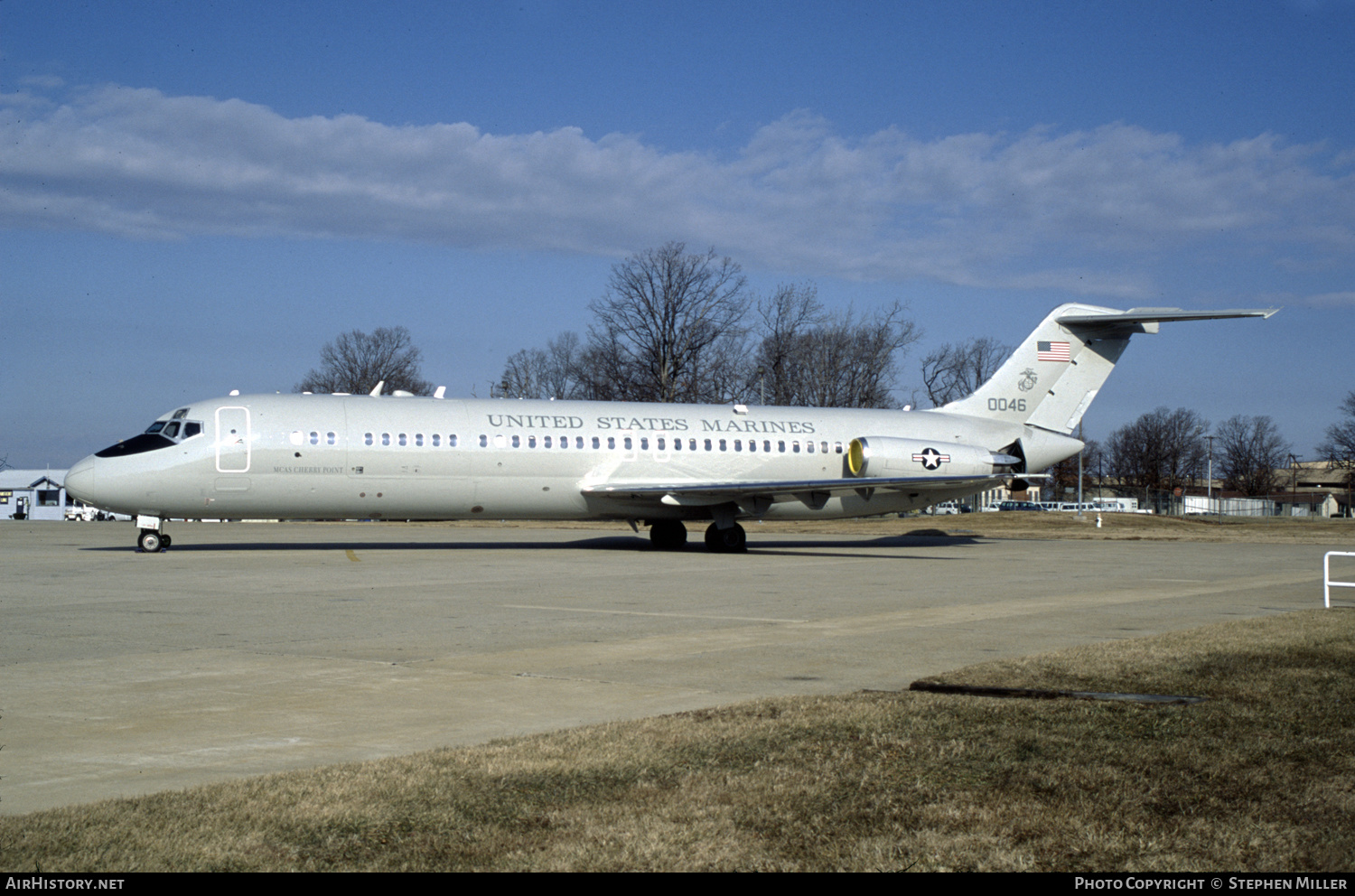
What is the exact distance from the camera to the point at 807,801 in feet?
18.3

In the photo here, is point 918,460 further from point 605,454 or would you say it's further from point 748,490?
point 605,454

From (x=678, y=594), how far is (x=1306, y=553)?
21.5 metres

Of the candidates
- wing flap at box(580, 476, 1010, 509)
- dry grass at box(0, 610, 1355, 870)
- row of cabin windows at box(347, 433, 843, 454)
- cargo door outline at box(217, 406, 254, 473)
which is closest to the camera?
dry grass at box(0, 610, 1355, 870)

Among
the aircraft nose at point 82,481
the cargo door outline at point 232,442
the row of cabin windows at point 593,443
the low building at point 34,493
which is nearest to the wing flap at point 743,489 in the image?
the row of cabin windows at point 593,443

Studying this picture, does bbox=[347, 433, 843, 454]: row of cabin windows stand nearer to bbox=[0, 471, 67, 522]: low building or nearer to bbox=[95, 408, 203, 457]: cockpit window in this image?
bbox=[95, 408, 203, 457]: cockpit window

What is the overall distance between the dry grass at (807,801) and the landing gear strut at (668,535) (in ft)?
71.7

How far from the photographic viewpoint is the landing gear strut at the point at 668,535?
97.8ft

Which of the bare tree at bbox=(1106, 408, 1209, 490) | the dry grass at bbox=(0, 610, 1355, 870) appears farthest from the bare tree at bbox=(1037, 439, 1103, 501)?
the dry grass at bbox=(0, 610, 1355, 870)

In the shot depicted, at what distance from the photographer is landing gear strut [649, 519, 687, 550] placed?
97.8ft

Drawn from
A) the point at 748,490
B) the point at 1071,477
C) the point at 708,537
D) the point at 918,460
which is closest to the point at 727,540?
the point at 708,537

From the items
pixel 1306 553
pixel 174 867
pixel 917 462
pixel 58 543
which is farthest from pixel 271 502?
pixel 1306 553

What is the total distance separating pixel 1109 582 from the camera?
2011cm

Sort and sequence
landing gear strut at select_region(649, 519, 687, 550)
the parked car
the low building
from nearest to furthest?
1. landing gear strut at select_region(649, 519, 687, 550)
2. the low building
3. the parked car

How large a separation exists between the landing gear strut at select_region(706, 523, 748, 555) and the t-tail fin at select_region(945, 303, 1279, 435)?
28.4ft
